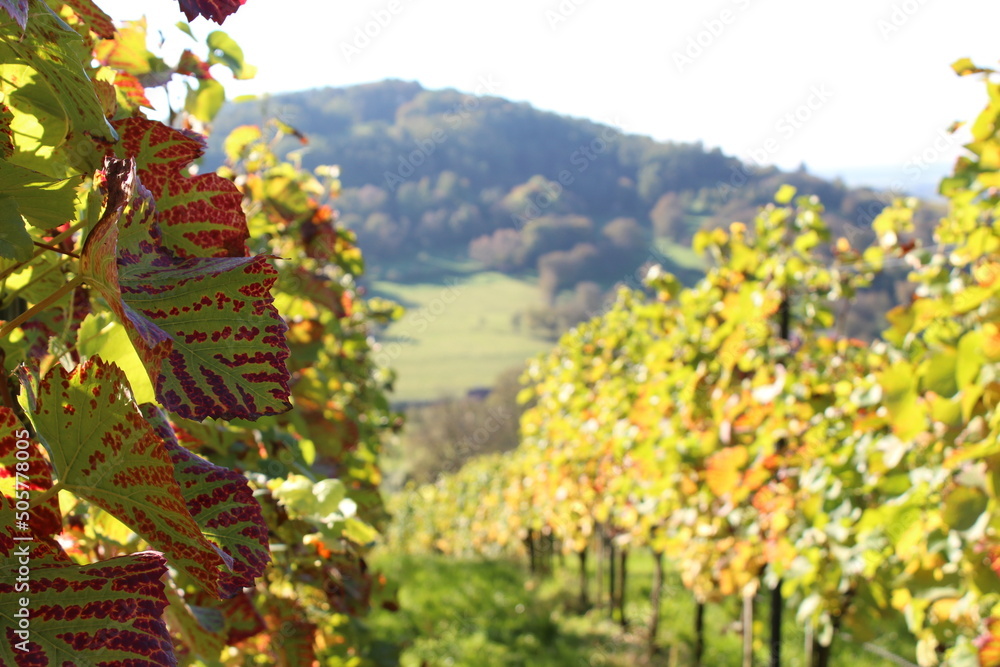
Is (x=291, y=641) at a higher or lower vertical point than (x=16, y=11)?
lower

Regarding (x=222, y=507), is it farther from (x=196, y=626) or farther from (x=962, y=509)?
(x=962, y=509)

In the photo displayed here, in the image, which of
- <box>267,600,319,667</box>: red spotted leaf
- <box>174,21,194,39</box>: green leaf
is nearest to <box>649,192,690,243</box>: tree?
<box>267,600,319,667</box>: red spotted leaf

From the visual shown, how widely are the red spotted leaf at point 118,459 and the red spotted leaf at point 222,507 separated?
0.06m

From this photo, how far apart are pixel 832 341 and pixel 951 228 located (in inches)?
31.5

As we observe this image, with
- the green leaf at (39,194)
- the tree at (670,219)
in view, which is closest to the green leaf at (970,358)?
the green leaf at (39,194)

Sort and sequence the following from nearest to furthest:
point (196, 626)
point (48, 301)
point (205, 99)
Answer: point (48, 301)
point (196, 626)
point (205, 99)

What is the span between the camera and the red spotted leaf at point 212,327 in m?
0.48

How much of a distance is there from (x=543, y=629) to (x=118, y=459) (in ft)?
27.4

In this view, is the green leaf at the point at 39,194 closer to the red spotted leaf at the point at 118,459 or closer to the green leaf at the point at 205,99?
the red spotted leaf at the point at 118,459

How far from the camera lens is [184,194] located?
0.61 m

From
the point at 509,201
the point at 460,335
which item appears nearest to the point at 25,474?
the point at 460,335

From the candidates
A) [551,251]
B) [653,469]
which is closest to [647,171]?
[551,251]

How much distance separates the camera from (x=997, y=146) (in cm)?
213

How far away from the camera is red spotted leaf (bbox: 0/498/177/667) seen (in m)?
0.43
